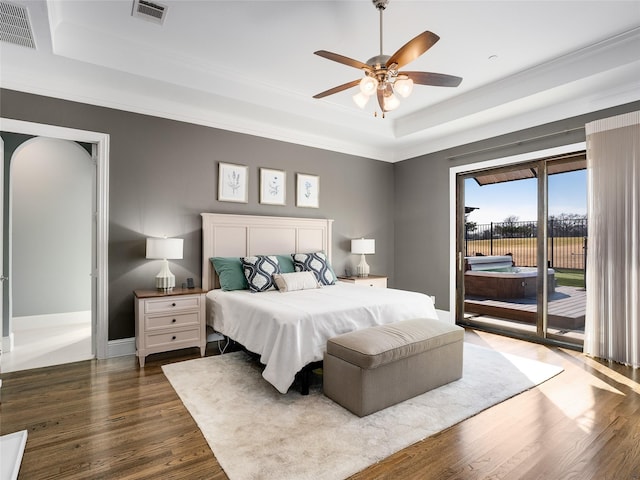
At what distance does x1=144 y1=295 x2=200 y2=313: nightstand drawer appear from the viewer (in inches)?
134

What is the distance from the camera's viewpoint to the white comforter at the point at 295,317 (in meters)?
2.63

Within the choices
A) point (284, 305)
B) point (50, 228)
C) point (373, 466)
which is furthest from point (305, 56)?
point (50, 228)

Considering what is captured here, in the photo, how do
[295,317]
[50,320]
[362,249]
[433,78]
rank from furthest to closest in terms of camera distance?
1. [362,249]
2. [50,320]
3. [295,317]
4. [433,78]

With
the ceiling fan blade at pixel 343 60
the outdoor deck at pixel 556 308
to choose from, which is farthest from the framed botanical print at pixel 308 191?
the outdoor deck at pixel 556 308

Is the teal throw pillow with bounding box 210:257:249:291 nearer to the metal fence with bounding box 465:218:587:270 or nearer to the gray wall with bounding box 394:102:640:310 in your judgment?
the gray wall with bounding box 394:102:640:310

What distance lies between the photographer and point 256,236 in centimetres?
459

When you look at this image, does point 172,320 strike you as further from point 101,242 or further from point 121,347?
point 101,242

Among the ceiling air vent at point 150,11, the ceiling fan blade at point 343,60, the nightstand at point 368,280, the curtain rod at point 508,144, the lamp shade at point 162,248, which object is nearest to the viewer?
the ceiling fan blade at point 343,60

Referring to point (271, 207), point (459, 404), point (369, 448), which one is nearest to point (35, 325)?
point (271, 207)

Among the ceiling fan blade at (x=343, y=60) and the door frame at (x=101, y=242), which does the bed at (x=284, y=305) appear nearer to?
the door frame at (x=101, y=242)

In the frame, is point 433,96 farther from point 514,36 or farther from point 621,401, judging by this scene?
point 621,401

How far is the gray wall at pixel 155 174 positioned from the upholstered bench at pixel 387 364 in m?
2.36

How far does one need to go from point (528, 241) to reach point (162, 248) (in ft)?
14.6

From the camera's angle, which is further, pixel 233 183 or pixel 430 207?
pixel 430 207
